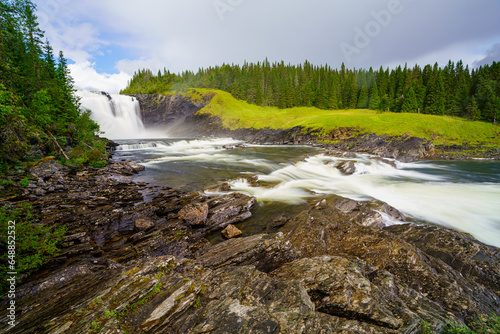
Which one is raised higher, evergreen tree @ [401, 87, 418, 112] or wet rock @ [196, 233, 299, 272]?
evergreen tree @ [401, 87, 418, 112]

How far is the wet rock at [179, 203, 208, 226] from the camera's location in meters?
10.3

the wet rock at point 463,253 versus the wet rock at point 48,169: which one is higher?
the wet rock at point 48,169

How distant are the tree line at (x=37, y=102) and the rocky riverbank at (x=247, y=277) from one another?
6.91 metres

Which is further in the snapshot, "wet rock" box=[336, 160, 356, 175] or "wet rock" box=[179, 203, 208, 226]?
"wet rock" box=[336, 160, 356, 175]

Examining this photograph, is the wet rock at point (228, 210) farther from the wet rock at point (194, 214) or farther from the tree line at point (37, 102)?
the tree line at point (37, 102)

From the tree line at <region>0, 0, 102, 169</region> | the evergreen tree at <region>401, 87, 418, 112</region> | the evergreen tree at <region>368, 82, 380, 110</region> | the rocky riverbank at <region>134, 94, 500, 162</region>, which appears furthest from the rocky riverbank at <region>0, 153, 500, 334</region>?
the evergreen tree at <region>368, 82, 380, 110</region>

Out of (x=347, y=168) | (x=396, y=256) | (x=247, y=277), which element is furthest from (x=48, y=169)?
(x=347, y=168)

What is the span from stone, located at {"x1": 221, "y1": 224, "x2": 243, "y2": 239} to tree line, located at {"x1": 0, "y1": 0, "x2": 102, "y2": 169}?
14.5 m

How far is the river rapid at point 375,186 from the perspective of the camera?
1209 centimetres

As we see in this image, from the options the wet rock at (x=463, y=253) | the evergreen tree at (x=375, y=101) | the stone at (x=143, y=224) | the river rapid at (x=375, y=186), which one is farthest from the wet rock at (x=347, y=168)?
the evergreen tree at (x=375, y=101)

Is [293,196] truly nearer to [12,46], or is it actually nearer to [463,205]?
[463,205]

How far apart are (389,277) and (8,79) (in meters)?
20.3

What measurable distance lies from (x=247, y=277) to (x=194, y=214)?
593 centimetres

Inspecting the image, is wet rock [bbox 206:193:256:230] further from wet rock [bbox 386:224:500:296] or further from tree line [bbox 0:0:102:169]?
tree line [bbox 0:0:102:169]
